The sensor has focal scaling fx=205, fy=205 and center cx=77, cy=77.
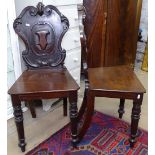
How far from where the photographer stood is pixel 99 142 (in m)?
1.61

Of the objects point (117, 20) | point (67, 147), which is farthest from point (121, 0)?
point (67, 147)

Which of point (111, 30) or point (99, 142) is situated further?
point (111, 30)

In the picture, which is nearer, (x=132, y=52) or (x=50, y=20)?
(x=50, y=20)

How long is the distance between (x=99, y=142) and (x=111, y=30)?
1.38 metres

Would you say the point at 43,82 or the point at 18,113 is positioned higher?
the point at 43,82

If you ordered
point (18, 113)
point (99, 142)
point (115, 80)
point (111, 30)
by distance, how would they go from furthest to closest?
point (111, 30), point (99, 142), point (115, 80), point (18, 113)

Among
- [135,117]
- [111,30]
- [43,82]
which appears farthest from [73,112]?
[111,30]

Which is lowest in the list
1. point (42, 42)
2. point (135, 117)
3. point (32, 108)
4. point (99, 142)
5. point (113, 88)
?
point (99, 142)

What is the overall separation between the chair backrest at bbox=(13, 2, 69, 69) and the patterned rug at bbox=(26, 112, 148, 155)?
0.60 metres

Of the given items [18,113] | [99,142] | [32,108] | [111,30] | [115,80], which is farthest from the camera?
[111,30]

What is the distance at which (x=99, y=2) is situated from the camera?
2.17m

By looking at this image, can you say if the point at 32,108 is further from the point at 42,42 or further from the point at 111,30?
the point at 111,30

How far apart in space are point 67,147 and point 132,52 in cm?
178
